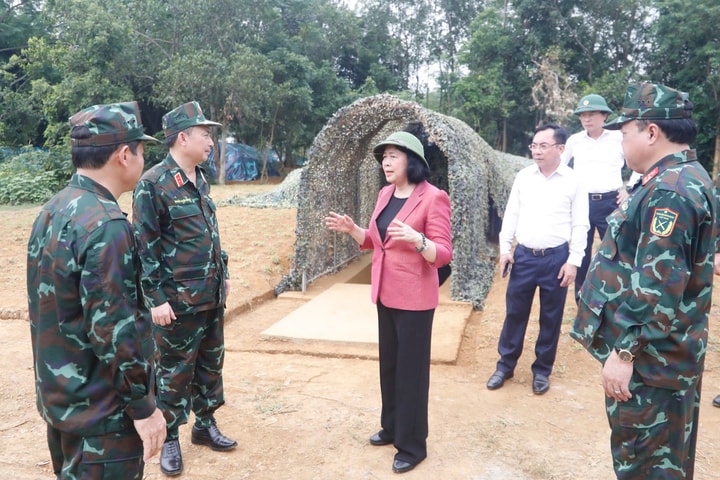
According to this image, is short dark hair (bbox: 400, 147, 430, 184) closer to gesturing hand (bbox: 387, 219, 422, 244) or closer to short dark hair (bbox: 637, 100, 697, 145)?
gesturing hand (bbox: 387, 219, 422, 244)

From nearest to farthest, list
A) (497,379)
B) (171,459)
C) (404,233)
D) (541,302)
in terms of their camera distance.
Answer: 1. (404,233)
2. (171,459)
3. (541,302)
4. (497,379)

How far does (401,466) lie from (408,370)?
527 mm

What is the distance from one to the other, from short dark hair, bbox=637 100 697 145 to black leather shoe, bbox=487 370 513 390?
2399mm

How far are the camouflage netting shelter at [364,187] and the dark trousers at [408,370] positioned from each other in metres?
3.50

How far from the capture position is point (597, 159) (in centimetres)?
453

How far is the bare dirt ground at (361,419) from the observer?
2826 millimetres

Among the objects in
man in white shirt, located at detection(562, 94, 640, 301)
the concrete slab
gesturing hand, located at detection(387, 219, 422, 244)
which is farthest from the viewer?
the concrete slab

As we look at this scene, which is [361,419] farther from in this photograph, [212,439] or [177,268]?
[177,268]

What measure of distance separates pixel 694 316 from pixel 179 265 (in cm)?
231

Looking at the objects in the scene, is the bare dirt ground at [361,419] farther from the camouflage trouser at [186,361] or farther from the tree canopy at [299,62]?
the tree canopy at [299,62]

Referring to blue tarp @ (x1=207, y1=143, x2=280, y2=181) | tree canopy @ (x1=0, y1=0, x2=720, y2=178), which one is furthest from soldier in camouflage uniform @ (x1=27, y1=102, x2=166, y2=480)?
blue tarp @ (x1=207, y1=143, x2=280, y2=181)

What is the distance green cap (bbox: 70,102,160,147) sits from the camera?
1.65 metres

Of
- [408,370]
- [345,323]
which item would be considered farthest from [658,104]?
[345,323]

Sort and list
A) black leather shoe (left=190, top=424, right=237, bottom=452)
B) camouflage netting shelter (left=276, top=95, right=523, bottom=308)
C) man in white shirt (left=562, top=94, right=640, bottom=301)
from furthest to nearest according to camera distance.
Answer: camouflage netting shelter (left=276, top=95, right=523, bottom=308)
man in white shirt (left=562, top=94, right=640, bottom=301)
black leather shoe (left=190, top=424, right=237, bottom=452)
